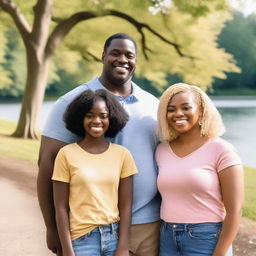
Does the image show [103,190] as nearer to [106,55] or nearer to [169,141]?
[169,141]

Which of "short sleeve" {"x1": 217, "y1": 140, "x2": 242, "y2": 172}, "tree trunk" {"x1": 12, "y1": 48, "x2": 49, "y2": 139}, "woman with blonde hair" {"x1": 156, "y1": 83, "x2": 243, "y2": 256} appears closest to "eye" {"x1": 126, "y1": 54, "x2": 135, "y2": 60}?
"woman with blonde hair" {"x1": 156, "y1": 83, "x2": 243, "y2": 256}

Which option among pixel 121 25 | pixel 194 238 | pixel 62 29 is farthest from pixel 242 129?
pixel 194 238

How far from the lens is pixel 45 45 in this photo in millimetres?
17375

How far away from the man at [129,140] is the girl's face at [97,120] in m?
0.18

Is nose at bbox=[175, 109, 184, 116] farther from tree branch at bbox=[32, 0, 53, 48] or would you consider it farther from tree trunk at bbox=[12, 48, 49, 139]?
tree branch at bbox=[32, 0, 53, 48]

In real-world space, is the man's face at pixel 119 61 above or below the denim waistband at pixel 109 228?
above

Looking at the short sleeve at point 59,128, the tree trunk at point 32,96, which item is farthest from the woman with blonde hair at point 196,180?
the tree trunk at point 32,96

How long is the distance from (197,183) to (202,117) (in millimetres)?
401

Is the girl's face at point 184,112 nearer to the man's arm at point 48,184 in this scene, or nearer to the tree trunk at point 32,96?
the man's arm at point 48,184

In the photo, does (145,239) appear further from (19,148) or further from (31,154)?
(19,148)

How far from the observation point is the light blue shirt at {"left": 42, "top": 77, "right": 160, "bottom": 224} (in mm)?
2941

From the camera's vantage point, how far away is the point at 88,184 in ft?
8.84

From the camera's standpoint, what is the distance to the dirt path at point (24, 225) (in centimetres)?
561

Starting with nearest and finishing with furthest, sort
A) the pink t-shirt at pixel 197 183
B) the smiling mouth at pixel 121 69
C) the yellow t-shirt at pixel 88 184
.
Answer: the yellow t-shirt at pixel 88 184, the pink t-shirt at pixel 197 183, the smiling mouth at pixel 121 69
